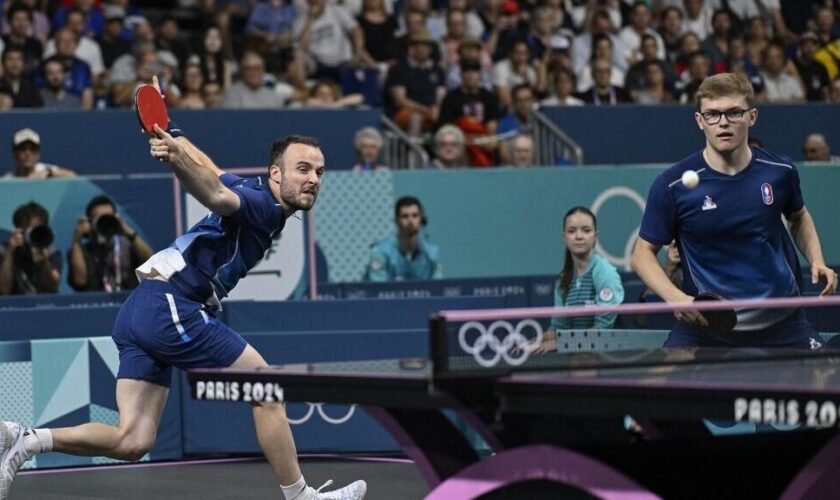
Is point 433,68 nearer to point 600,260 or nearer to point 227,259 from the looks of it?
point 600,260

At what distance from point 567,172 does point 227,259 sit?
7569 mm

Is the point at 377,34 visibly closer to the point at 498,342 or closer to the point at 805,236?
the point at 805,236

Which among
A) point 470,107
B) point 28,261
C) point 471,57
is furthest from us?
point 471,57

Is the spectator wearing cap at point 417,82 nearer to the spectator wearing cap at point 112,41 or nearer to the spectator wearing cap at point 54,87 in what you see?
the spectator wearing cap at point 112,41

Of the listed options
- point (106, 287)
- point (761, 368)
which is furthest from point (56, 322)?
point (761, 368)

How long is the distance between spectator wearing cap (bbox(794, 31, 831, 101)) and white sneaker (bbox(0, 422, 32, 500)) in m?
12.1

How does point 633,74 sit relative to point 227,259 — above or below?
above

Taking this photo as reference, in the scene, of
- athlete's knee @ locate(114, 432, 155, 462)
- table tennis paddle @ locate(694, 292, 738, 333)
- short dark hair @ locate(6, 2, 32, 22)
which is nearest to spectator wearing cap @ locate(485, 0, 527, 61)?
short dark hair @ locate(6, 2, 32, 22)

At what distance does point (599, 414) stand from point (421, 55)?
11674mm

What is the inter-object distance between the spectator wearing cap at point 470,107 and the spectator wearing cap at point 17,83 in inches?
152

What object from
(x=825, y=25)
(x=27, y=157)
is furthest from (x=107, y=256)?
(x=825, y=25)

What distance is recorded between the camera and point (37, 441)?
22.8 feet

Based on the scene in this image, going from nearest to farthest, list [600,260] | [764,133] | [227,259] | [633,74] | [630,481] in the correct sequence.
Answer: [630,481] → [227,259] → [600,260] → [764,133] → [633,74]

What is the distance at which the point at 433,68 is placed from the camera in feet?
51.6
